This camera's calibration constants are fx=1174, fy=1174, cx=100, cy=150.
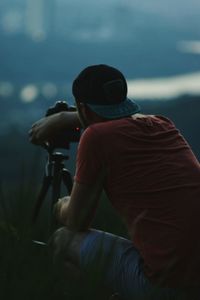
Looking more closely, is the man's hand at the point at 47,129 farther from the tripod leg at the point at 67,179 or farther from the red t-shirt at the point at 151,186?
the tripod leg at the point at 67,179

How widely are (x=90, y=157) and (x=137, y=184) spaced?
172 mm

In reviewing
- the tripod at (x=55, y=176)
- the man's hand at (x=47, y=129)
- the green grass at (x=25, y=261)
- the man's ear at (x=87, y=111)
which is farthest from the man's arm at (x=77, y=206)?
the tripod at (x=55, y=176)

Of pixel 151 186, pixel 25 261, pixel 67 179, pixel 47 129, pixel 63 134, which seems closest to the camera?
pixel 25 261

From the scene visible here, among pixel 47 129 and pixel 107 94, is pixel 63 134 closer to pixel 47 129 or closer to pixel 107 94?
pixel 47 129

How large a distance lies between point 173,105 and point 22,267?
149ft

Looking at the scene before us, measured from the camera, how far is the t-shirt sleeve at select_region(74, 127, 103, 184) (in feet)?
12.2

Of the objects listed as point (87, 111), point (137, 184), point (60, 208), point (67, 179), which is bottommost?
point (67, 179)

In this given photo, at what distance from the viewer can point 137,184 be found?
371 cm

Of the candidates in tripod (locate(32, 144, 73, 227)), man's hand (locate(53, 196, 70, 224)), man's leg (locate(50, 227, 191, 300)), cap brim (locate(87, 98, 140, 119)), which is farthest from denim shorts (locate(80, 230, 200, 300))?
tripod (locate(32, 144, 73, 227))

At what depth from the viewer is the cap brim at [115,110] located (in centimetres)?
380

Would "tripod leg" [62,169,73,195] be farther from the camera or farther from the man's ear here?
the man's ear

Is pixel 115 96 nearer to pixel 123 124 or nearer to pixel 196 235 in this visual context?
pixel 123 124

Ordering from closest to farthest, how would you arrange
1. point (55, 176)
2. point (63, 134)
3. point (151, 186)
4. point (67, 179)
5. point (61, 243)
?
point (61, 243) < point (151, 186) < point (63, 134) < point (55, 176) < point (67, 179)

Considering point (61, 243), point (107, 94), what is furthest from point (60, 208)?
point (61, 243)
